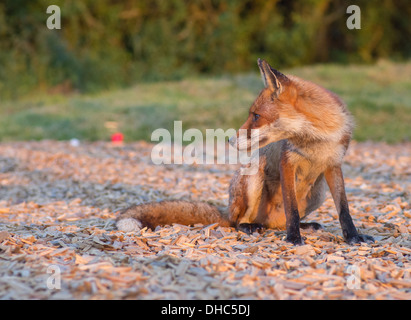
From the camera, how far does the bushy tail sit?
4.63m

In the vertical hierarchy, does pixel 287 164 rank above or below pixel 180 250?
above

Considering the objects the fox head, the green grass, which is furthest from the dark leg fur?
the green grass

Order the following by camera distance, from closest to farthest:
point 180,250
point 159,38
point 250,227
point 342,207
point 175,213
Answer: point 180,250 < point 342,207 < point 250,227 < point 175,213 < point 159,38

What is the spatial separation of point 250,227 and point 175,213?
2.29 ft

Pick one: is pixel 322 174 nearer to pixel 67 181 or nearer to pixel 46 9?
pixel 67 181

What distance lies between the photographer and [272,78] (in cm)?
418

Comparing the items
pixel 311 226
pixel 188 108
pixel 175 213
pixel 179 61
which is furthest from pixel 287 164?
pixel 179 61

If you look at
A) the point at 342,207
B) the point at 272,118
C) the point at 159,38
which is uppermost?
the point at 159,38

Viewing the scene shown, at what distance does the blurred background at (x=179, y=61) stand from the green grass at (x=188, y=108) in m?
0.03

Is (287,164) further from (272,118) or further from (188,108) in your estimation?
(188,108)

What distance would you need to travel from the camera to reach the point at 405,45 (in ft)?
81.5

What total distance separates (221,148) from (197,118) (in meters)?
2.14
